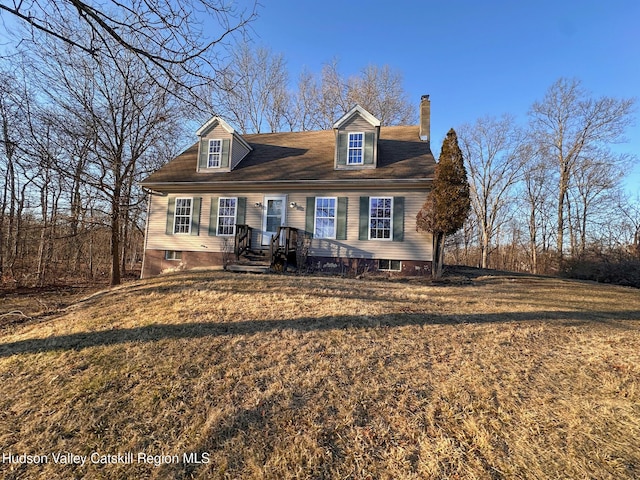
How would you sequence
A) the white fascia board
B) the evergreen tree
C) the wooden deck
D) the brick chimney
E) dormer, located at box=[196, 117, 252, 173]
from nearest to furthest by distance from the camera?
the evergreen tree, the wooden deck, the white fascia board, dormer, located at box=[196, 117, 252, 173], the brick chimney

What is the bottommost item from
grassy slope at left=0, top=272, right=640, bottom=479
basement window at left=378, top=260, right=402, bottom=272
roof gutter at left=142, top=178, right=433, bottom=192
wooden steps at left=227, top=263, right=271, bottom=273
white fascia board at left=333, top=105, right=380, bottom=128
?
grassy slope at left=0, top=272, right=640, bottom=479

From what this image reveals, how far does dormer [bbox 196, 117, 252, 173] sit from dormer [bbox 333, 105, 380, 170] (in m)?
4.63

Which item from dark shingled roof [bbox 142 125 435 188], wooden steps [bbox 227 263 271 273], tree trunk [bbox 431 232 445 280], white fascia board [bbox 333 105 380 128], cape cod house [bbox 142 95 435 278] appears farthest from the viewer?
white fascia board [bbox 333 105 380 128]


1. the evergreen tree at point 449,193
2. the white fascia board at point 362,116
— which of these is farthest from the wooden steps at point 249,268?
the white fascia board at point 362,116

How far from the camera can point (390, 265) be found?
462 inches

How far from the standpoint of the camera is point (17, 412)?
351 centimetres

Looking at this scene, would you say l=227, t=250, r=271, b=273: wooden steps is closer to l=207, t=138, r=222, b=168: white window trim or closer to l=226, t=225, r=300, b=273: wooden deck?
l=226, t=225, r=300, b=273: wooden deck

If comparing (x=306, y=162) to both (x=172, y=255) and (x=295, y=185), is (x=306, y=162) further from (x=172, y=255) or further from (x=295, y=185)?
(x=172, y=255)

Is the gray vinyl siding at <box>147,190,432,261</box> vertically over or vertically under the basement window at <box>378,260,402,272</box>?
over

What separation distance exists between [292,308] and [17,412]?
4.03 m

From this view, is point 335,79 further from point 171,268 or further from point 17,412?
point 17,412

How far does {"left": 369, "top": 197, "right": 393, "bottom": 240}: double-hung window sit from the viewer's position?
1176cm

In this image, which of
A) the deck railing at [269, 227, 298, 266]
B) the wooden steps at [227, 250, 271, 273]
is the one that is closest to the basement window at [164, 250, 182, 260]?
the wooden steps at [227, 250, 271, 273]

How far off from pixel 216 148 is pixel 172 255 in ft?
16.6
